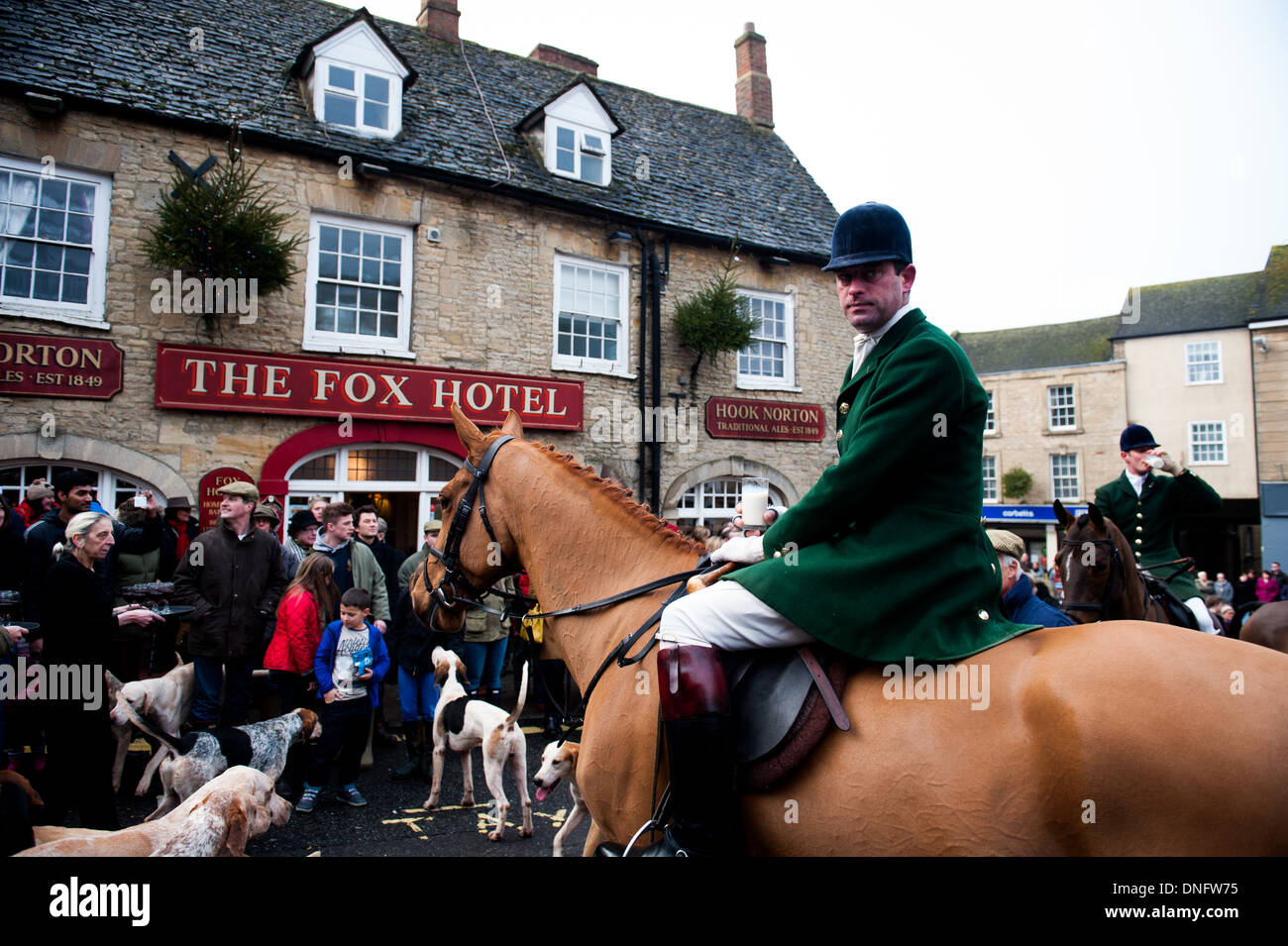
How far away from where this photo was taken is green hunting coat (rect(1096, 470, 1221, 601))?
19.3ft

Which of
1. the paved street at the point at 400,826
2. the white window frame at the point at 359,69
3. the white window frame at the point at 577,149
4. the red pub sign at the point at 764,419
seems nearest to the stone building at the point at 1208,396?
the red pub sign at the point at 764,419

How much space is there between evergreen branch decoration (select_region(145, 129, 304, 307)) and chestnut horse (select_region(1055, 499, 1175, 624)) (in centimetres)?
979

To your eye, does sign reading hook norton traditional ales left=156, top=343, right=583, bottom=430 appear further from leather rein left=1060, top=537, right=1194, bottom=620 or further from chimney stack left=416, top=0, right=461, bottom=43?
chimney stack left=416, top=0, right=461, bottom=43

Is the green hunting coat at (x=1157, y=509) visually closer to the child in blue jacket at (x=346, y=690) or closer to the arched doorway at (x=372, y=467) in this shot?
the child in blue jacket at (x=346, y=690)

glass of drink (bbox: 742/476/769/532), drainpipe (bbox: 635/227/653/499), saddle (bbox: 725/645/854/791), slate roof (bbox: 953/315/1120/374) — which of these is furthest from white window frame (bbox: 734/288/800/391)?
slate roof (bbox: 953/315/1120/374)

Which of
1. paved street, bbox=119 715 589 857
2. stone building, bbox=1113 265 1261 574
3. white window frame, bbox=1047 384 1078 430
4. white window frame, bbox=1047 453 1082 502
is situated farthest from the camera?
white window frame, bbox=1047 384 1078 430

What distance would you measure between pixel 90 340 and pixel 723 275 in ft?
33.3

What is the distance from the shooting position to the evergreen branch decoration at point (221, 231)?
9.02 metres

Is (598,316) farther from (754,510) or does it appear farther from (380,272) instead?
(754,510)

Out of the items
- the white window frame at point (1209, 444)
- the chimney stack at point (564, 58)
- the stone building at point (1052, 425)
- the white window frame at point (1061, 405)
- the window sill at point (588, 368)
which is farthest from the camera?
the white window frame at point (1061, 405)

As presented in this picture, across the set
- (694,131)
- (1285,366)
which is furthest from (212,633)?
(1285,366)

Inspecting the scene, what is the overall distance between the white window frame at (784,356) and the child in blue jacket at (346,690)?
9.67 metres

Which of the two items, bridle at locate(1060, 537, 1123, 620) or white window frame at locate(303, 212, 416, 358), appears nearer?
bridle at locate(1060, 537, 1123, 620)

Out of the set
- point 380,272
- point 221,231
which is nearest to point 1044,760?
point 221,231
